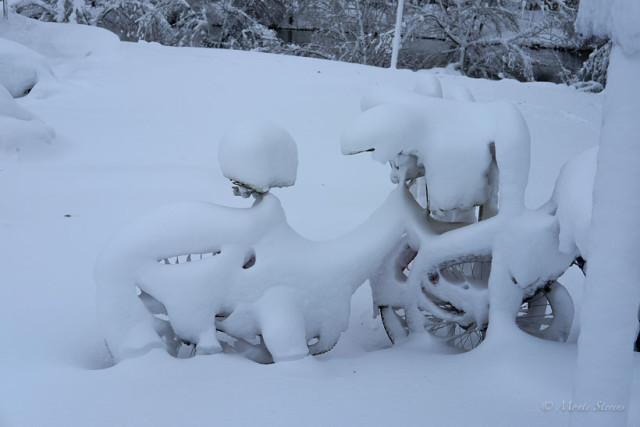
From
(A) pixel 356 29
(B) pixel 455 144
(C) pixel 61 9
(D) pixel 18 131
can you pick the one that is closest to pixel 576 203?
(B) pixel 455 144

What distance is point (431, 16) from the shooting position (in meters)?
14.3

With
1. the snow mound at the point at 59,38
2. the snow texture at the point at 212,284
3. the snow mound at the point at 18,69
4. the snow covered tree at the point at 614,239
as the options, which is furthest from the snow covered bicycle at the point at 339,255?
the snow mound at the point at 59,38

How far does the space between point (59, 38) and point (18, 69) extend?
3.15 metres

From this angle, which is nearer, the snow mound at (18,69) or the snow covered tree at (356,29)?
the snow mound at (18,69)

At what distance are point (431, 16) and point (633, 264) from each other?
13896 millimetres

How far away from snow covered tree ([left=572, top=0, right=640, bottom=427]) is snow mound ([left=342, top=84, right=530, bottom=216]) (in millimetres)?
1037

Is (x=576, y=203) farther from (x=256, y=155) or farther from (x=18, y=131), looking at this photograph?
(x=18, y=131)

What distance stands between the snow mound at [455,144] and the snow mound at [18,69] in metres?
5.96

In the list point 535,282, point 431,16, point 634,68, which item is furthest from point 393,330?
point 431,16

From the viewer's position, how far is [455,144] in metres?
2.41

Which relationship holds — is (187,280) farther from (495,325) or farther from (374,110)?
(495,325)

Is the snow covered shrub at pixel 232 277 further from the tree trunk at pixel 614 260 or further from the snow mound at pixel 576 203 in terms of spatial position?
the tree trunk at pixel 614 260

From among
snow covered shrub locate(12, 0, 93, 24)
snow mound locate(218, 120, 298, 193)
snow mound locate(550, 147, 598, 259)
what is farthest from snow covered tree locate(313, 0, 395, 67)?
snow mound locate(218, 120, 298, 193)

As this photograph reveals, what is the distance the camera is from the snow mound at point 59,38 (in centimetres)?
950
